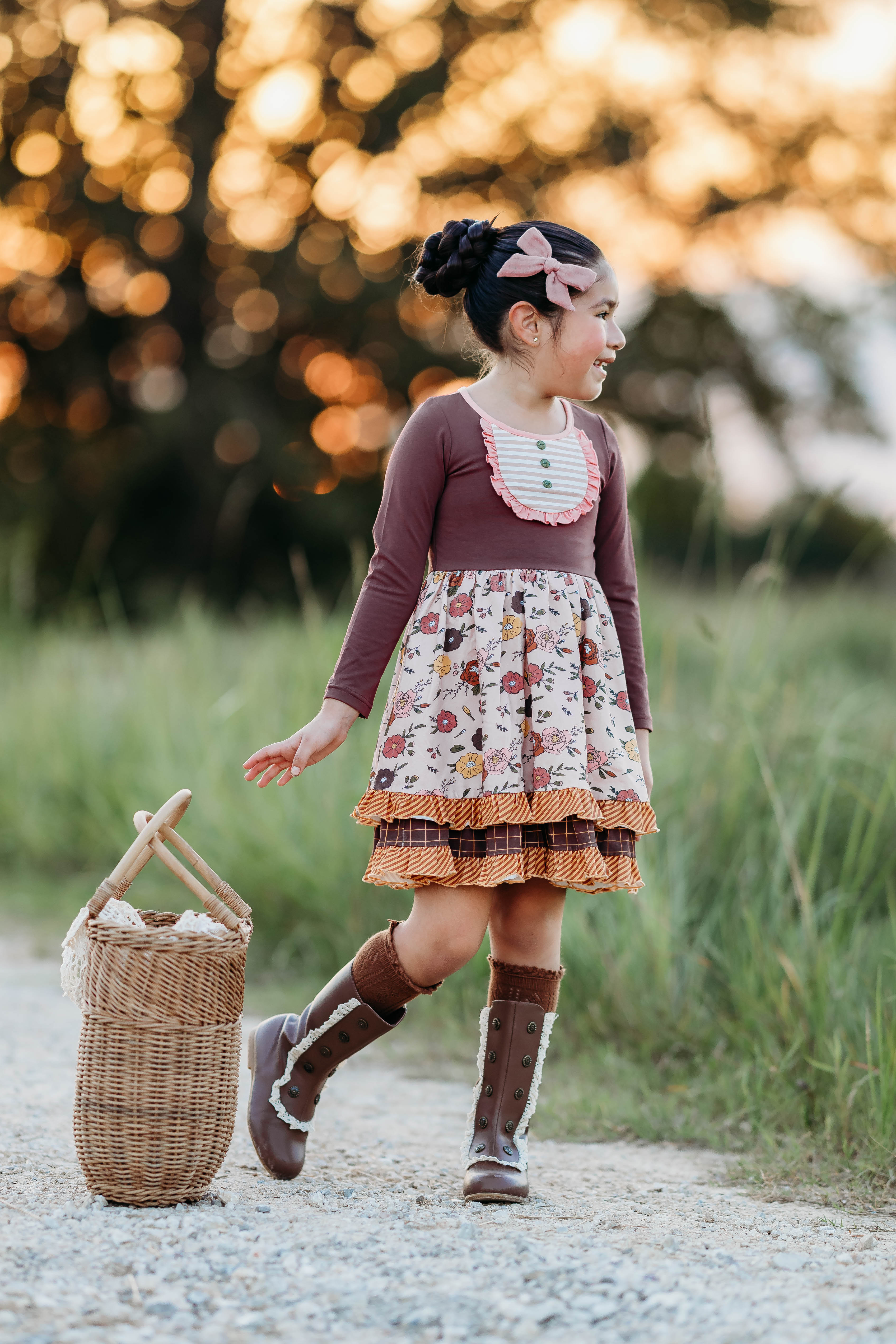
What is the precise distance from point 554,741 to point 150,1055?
75cm

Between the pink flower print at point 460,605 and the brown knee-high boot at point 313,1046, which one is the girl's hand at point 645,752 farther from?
the brown knee-high boot at point 313,1046

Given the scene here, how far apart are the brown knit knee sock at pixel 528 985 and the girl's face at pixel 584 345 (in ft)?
3.01

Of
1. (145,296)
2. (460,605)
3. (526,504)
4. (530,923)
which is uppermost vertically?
(145,296)

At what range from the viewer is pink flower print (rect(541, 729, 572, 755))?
6.48 ft

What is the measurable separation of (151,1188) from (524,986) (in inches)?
25.1

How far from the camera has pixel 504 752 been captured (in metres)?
1.96

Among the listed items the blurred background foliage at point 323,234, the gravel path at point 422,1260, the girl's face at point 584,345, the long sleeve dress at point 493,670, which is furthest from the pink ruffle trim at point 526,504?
the blurred background foliage at point 323,234

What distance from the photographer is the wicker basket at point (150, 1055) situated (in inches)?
74.8

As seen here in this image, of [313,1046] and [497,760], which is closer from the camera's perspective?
[497,760]

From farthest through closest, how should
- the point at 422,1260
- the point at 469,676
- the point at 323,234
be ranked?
the point at 323,234
the point at 469,676
the point at 422,1260

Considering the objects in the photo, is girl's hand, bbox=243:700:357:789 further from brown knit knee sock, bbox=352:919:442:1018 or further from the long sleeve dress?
brown knit knee sock, bbox=352:919:442:1018

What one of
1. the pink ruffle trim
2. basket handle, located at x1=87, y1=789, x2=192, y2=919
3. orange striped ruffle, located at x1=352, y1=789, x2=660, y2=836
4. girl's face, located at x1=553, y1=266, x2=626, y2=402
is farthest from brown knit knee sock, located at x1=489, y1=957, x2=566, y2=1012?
girl's face, located at x1=553, y1=266, x2=626, y2=402

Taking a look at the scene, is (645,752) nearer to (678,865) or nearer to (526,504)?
(526,504)

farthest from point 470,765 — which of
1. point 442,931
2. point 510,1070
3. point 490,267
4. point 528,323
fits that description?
point 490,267
